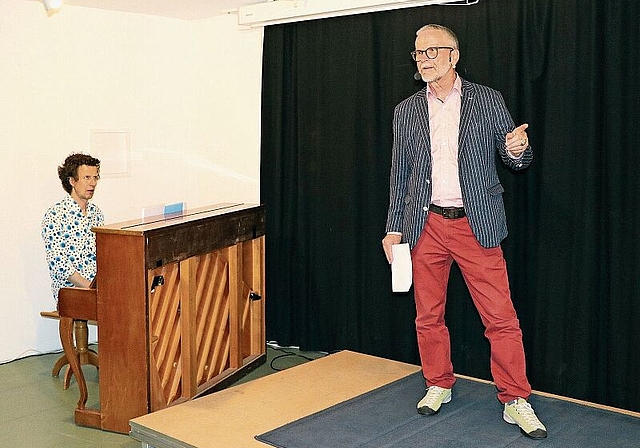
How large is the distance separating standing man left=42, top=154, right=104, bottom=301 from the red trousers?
2.29 m

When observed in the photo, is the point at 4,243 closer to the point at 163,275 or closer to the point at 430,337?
the point at 163,275

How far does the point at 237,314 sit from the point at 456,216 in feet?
6.17

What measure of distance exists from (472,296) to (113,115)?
353 centimetres

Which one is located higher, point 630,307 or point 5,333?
point 630,307

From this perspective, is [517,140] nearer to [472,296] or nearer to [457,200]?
[457,200]

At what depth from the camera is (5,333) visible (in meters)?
5.49

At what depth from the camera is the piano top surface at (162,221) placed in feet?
13.5

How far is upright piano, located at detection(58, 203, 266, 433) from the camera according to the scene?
161 inches

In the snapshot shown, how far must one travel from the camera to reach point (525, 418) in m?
3.52

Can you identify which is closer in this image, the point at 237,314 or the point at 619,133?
the point at 619,133

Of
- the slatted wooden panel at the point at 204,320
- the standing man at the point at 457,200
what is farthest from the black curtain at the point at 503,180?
the standing man at the point at 457,200

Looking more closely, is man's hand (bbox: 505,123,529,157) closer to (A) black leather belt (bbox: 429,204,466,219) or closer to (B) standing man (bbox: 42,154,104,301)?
(A) black leather belt (bbox: 429,204,466,219)

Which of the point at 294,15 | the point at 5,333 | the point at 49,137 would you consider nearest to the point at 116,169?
the point at 49,137

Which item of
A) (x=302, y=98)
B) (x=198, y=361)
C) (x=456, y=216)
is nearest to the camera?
(x=456, y=216)
